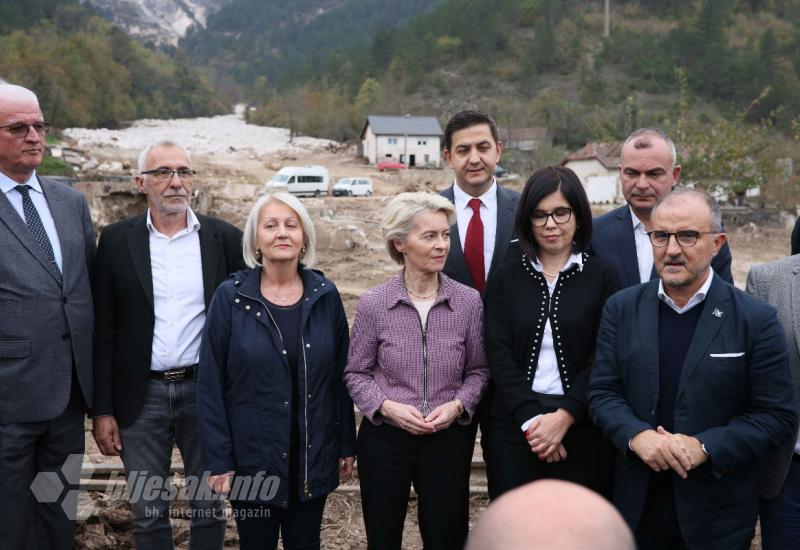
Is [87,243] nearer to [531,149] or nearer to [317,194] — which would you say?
[317,194]

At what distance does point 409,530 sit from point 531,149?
140ft

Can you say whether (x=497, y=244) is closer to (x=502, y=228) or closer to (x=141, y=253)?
(x=502, y=228)

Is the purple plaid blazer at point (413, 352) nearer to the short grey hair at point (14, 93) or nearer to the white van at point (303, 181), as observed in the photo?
the short grey hair at point (14, 93)

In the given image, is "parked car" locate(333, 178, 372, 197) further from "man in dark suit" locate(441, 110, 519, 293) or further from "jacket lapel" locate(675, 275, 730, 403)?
"jacket lapel" locate(675, 275, 730, 403)

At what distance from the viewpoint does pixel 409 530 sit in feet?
15.9

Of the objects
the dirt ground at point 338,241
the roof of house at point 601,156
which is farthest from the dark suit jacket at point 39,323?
the roof of house at point 601,156

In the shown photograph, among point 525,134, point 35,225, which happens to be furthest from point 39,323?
point 525,134

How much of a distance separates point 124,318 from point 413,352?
1.49m

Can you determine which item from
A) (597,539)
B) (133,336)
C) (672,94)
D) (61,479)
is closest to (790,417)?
(597,539)

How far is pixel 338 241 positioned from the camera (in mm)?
18062

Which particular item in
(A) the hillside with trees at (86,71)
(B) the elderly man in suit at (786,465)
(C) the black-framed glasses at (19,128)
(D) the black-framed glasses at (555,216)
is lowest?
(B) the elderly man in suit at (786,465)

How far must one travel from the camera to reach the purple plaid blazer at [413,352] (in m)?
3.43

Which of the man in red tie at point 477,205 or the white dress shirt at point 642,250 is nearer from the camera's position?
the white dress shirt at point 642,250

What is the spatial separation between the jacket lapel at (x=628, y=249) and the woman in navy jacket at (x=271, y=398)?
152cm
